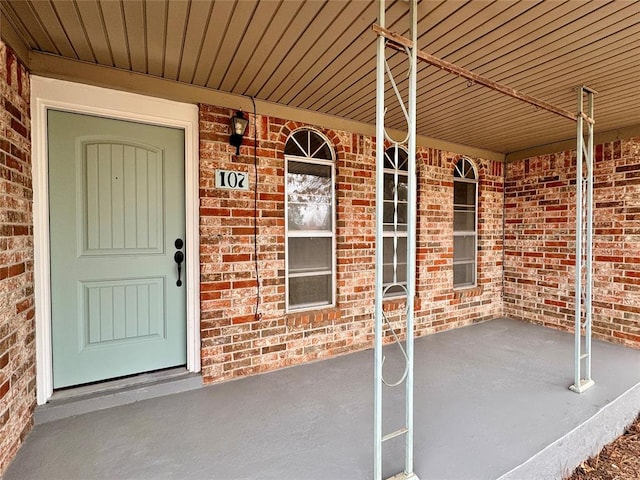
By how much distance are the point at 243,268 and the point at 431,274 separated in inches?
98.6

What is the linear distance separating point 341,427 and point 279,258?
1.55 m

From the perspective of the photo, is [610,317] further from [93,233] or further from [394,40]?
[93,233]

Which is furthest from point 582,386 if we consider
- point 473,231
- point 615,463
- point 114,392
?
point 114,392

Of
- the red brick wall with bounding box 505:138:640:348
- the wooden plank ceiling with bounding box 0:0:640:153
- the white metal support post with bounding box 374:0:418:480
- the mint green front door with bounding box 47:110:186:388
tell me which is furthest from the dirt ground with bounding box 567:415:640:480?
the mint green front door with bounding box 47:110:186:388

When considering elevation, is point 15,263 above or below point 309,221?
below

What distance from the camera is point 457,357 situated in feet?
11.6

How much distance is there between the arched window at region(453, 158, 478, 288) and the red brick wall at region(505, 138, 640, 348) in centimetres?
61

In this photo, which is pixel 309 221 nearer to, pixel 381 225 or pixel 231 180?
pixel 231 180

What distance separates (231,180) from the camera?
2959 mm

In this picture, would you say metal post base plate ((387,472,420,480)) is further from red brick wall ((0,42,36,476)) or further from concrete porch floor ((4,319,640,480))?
red brick wall ((0,42,36,476))

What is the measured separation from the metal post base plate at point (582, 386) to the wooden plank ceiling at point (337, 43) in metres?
2.49

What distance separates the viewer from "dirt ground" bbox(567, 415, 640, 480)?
2.27 m

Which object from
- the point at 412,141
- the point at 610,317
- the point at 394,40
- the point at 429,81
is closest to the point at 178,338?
the point at 412,141

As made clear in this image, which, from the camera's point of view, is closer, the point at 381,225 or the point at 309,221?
the point at 381,225
